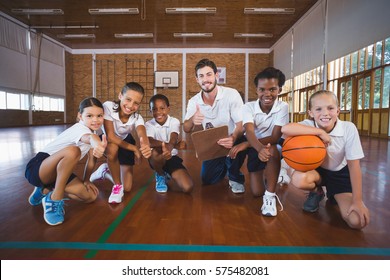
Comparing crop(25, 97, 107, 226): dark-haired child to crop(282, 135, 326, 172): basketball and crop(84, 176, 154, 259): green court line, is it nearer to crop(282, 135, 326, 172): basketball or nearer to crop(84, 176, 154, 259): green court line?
crop(84, 176, 154, 259): green court line

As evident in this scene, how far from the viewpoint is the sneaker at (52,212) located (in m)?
1.82

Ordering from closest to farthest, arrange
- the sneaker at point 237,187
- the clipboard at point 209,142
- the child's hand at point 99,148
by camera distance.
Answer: the child's hand at point 99,148
the clipboard at point 209,142
the sneaker at point 237,187

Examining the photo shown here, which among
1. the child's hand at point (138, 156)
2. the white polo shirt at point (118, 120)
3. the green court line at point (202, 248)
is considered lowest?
the green court line at point (202, 248)

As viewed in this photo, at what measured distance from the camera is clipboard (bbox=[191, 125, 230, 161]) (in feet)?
8.05

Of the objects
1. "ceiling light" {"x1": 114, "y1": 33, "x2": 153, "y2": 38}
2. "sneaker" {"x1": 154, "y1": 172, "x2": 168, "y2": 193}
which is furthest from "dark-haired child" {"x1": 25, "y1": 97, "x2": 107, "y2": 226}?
"ceiling light" {"x1": 114, "y1": 33, "x2": 153, "y2": 38}

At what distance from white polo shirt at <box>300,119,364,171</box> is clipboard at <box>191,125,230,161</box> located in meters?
0.74

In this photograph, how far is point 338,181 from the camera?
2.03 meters

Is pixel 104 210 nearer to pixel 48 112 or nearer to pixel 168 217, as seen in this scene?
pixel 168 217

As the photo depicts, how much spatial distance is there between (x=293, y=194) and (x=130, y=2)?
35.4ft

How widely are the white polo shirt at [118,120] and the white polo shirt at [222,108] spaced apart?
0.49 metres

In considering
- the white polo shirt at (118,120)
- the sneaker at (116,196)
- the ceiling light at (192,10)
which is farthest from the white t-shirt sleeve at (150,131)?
the ceiling light at (192,10)

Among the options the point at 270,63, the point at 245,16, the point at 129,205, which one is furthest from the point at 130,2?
the point at 129,205

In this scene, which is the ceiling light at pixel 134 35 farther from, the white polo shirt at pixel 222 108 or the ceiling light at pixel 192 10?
the white polo shirt at pixel 222 108

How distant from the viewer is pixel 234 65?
17.2 meters
